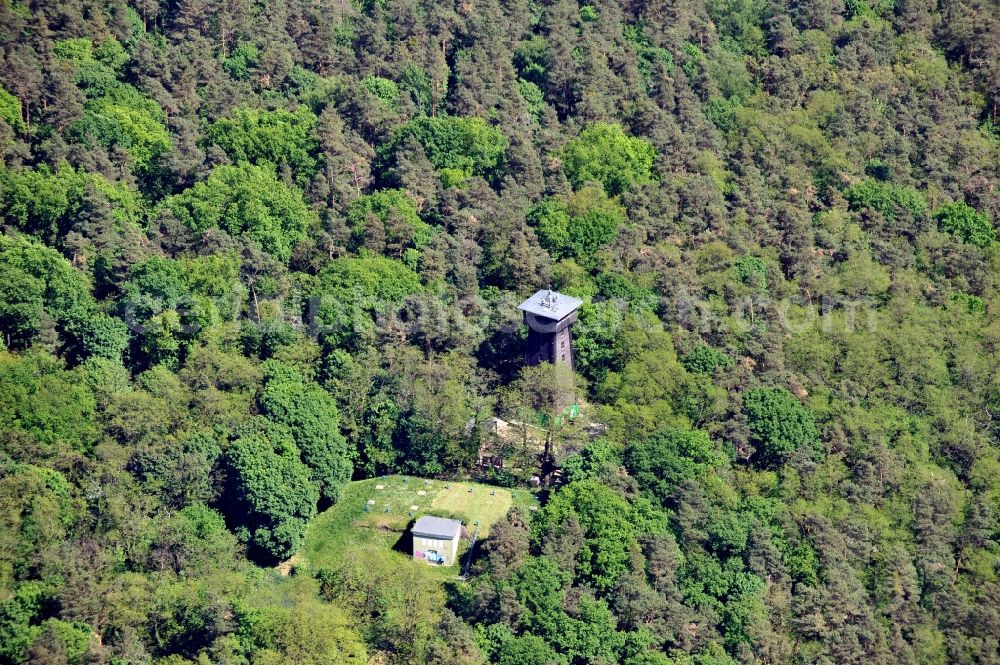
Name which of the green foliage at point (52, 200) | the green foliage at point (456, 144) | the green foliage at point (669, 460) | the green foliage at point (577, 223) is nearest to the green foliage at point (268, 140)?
the green foliage at point (456, 144)

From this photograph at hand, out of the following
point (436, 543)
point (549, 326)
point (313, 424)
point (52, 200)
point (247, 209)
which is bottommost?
point (436, 543)

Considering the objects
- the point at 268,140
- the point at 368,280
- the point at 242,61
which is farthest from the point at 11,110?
the point at 368,280

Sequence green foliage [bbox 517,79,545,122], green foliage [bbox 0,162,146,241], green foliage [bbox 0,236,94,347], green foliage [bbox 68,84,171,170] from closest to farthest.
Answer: green foliage [bbox 0,236,94,347], green foliage [bbox 0,162,146,241], green foliage [bbox 68,84,171,170], green foliage [bbox 517,79,545,122]

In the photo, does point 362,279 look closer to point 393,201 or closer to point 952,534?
point 393,201

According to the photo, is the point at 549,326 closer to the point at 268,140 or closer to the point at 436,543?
the point at 436,543

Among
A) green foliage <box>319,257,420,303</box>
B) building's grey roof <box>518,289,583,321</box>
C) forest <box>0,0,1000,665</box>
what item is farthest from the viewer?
green foliage <box>319,257,420,303</box>

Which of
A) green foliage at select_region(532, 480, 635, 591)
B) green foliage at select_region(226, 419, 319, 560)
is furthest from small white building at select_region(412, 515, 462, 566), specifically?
green foliage at select_region(226, 419, 319, 560)

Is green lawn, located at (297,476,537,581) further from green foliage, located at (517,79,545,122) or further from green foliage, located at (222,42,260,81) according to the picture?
green foliage, located at (517,79,545,122)
